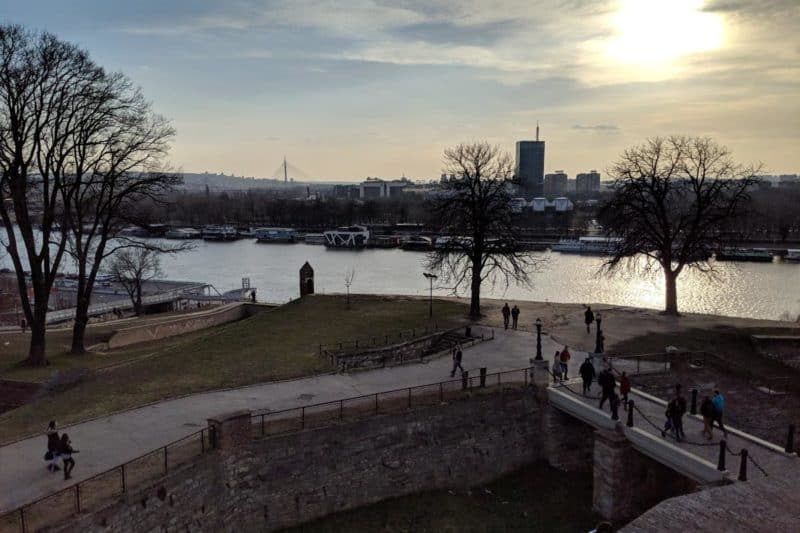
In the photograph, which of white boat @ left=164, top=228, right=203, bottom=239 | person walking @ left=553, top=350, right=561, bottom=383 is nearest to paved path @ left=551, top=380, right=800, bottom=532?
person walking @ left=553, top=350, right=561, bottom=383

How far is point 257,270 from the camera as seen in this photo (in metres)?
79.8

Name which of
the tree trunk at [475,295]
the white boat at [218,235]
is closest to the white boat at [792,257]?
the tree trunk at [475,295]

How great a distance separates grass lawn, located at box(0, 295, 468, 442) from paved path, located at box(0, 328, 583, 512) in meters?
1.11

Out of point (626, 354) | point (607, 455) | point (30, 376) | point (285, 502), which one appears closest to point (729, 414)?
point (626, 354)

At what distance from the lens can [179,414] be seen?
57.0 ft

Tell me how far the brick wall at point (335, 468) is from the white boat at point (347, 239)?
89912mm

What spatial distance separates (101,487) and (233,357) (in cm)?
1144

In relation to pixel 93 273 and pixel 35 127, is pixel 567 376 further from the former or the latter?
pixel 35 127

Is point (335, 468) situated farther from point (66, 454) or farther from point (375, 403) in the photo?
point (66, 454)

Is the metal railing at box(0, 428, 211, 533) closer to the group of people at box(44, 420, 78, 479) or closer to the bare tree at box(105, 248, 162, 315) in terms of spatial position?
the group of people at box(44, 420, 78, 479)

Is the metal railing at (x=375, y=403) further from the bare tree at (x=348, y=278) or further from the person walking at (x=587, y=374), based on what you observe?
the bare tree at (x=348, y=278)

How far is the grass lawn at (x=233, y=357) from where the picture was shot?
1847 centimetres

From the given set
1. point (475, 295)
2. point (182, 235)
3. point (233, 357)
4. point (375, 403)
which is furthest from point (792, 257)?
point (182, 235)

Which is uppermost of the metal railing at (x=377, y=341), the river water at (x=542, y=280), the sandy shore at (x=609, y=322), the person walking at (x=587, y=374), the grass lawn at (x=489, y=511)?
the person walking at (x=587, y=374)
